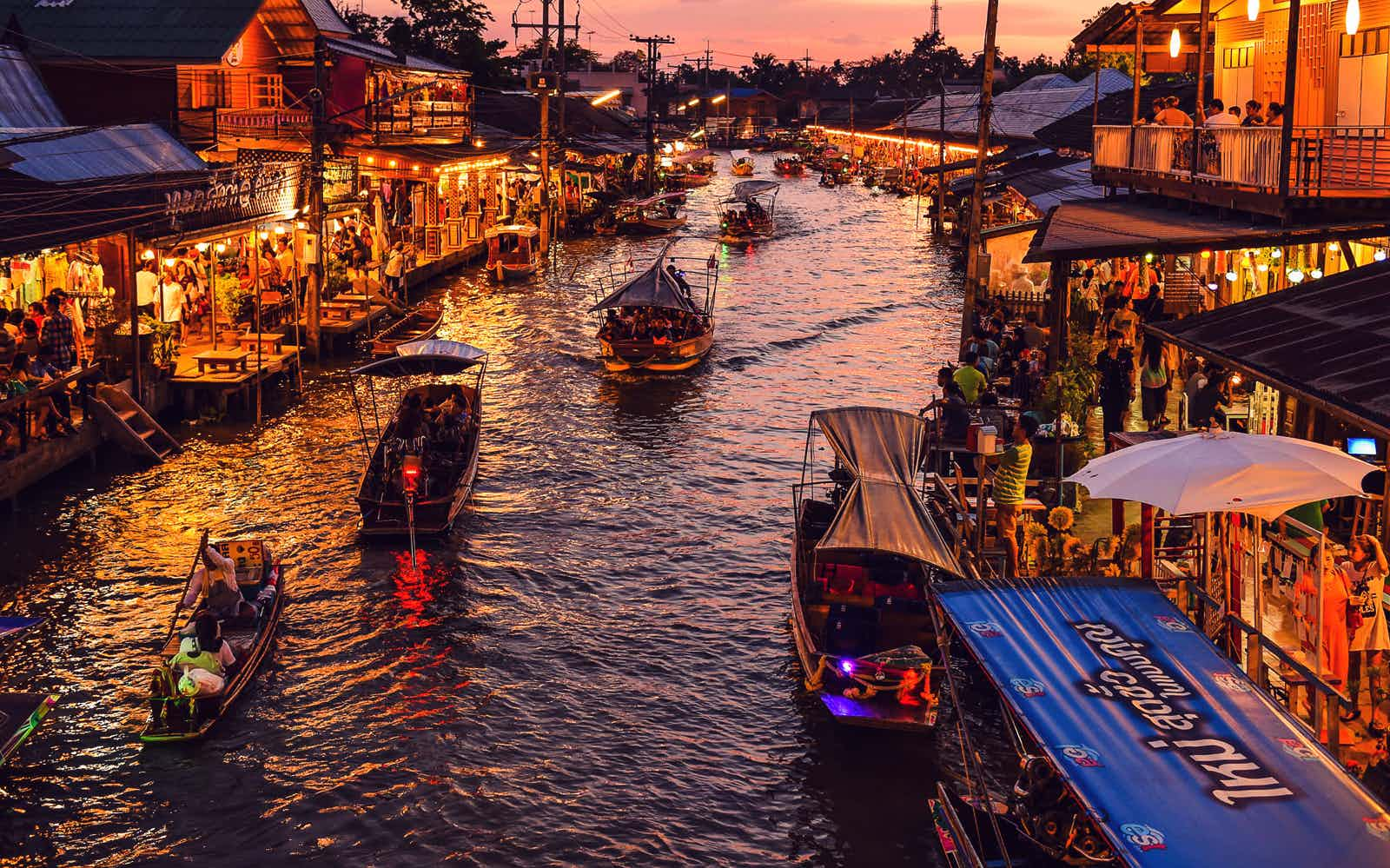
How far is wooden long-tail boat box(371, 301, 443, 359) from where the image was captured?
33688 mm

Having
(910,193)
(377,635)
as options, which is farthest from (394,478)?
(910,193)

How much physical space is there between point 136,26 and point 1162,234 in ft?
109

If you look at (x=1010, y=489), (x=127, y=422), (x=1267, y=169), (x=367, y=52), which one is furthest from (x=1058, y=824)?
(x=367, y=52)

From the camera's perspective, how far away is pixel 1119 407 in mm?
23375

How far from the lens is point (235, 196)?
32344 mm

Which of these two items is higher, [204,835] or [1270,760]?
[1270,760]

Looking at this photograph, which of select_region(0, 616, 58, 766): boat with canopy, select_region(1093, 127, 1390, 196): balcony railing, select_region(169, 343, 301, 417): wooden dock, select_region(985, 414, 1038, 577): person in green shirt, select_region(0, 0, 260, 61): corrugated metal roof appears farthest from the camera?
select_region(0, 0, 260, 61): corrugated metal roof

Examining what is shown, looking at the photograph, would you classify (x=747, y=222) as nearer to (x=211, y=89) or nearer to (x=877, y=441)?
(x=211, y=89)

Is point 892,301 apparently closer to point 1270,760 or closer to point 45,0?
point 45,0

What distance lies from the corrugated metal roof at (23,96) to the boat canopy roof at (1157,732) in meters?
33.1

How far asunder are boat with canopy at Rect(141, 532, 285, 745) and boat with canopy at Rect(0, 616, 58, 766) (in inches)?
50.1

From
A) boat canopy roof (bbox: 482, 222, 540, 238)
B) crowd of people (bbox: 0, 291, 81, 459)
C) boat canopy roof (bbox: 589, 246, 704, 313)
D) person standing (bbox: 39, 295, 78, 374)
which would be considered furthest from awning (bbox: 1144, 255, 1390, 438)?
boat canopy roof (bbox: 482, 222, 540, 238)

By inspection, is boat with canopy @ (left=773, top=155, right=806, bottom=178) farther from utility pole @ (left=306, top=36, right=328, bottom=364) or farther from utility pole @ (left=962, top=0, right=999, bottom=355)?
utility pole @ (left=306, top=36, right=328, bottom=364)

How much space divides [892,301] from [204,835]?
40.5 metres
